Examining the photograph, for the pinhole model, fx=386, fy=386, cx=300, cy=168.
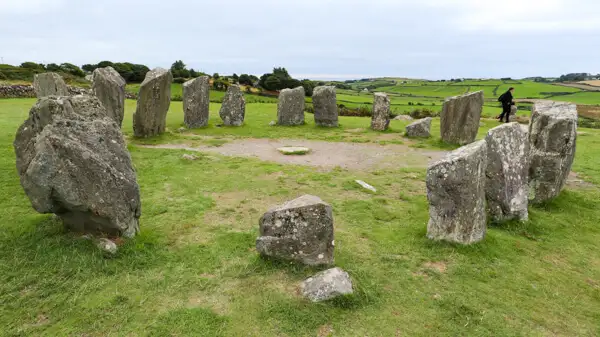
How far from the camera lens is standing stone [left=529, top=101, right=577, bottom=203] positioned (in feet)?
34.0

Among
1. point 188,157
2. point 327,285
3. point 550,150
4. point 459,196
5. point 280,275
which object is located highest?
point 550,150

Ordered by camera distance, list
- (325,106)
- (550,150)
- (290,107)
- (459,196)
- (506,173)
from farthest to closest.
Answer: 1. (290,107)
2. (325,106)
3. (550,150)
4. (506,173)
5. (459,196)

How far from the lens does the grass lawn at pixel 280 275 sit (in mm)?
5695

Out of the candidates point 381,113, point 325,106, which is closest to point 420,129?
point 381,113

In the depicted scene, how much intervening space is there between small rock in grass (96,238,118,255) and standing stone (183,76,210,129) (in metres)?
14.7

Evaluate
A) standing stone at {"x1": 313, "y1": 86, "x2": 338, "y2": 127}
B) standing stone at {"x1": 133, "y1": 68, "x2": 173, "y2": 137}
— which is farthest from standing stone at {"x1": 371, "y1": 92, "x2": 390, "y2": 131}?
standing stone at {"x1": 133, "y1": 68, "x2": 173, "y2": 137}

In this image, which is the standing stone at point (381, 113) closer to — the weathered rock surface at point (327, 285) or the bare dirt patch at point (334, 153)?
the bare dirt patch at point (334, 153)

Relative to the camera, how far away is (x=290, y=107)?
23984 millimetres

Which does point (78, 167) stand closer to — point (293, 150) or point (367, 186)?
point (367, 186)

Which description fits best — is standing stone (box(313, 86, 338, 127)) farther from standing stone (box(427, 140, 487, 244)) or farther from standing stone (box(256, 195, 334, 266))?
standing stone (box(256, 195, 334, 266))

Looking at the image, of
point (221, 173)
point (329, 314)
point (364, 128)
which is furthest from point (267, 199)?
point (364, 128)

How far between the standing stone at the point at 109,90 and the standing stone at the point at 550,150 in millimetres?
16013

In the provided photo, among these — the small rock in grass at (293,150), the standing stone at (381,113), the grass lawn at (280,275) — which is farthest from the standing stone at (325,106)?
the grass lawn at (280,275)

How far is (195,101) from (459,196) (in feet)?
54.5
